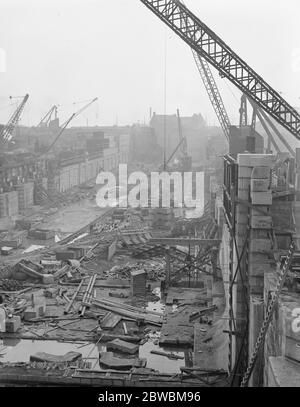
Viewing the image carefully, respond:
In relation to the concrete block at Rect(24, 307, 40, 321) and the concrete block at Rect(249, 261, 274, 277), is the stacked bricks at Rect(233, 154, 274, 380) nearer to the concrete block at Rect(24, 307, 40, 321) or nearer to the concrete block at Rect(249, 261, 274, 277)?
the concrete block at Rect(249, 261, 274, 277)

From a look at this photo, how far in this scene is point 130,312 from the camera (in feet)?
60.0

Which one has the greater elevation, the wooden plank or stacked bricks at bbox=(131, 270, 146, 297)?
stacked bricks at bbox=(131, 270, 146, 297)

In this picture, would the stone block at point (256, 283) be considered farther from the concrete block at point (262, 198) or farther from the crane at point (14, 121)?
→ the crane at point (14, 121)

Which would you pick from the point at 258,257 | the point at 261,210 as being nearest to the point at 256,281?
the point at 258,257

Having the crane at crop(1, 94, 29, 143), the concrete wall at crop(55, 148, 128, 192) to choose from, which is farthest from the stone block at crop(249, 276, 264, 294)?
the crane at crop(1, 94, 29, 143)

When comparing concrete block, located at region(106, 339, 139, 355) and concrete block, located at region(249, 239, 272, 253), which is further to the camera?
concrete block, located at region(106, 339, 139, 355)

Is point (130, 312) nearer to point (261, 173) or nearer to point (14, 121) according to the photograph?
point (261, 173)

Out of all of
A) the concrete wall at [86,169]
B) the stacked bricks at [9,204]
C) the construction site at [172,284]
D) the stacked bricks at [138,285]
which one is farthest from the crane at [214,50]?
the concrete wall at [86,169]

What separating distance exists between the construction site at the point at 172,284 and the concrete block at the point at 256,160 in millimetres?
30

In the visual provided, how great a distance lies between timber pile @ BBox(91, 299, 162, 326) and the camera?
17.7 metres

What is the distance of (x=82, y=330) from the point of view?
667 inches

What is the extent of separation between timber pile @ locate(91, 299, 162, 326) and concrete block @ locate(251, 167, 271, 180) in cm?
799

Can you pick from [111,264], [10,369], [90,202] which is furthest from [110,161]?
[10,369]

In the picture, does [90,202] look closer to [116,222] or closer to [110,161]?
[116,222]
